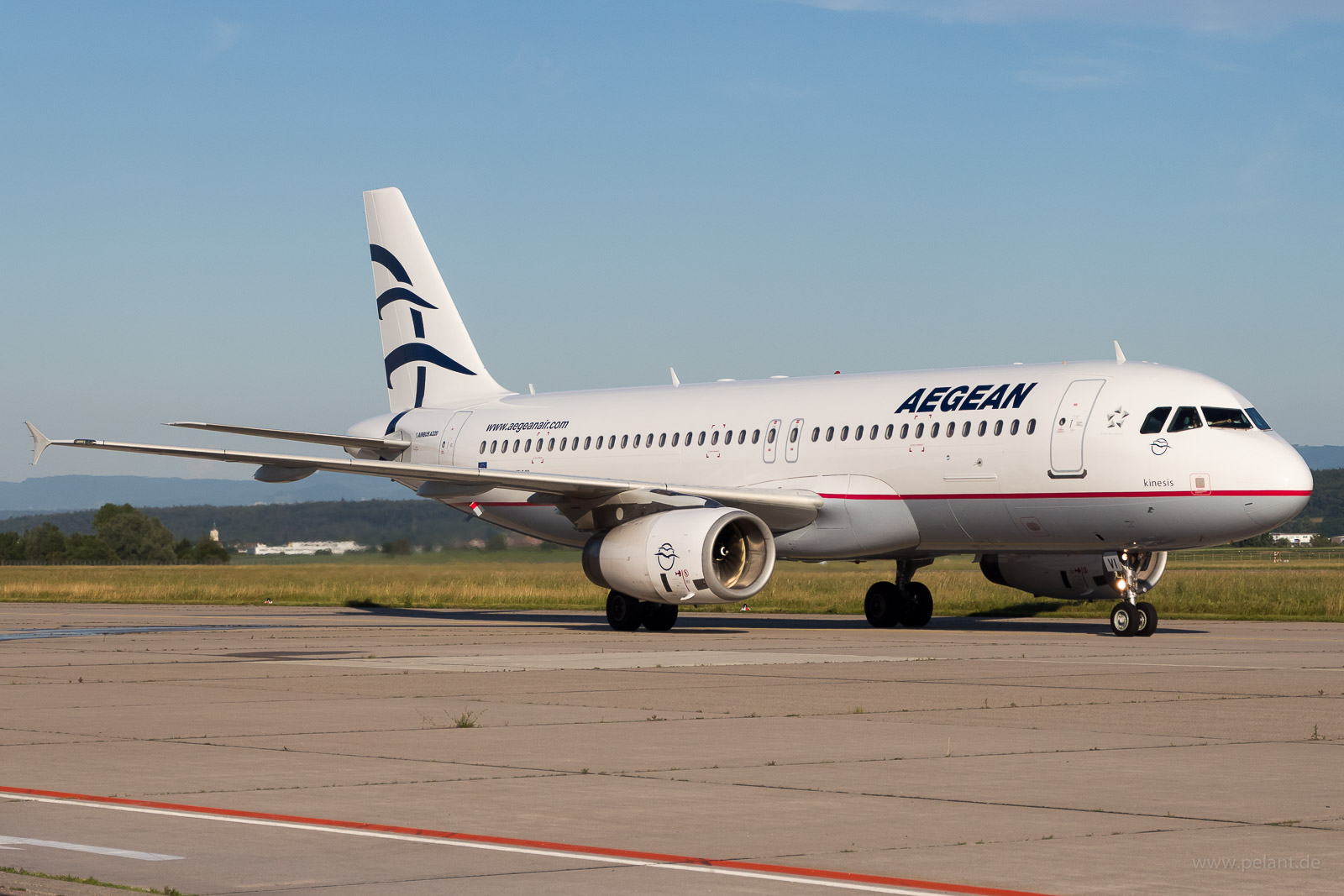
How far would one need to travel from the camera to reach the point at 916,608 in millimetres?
28203

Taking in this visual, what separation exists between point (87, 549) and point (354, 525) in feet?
166

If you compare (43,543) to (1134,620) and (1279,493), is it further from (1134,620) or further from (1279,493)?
(1279,493)

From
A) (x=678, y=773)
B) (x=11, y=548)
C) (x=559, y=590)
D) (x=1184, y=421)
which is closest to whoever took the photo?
(x=678, y=773)

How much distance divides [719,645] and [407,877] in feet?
51.1

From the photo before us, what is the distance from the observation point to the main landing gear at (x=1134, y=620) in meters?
23.8

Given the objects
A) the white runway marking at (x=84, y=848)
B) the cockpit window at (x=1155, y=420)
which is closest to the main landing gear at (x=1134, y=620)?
the cockpit window at (x=1155, y=420)

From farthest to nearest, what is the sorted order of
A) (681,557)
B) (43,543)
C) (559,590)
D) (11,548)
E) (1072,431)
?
1. (11,548)
2. (43,543)
3. (559,590)
4. (681,557)
5. (1072,431)

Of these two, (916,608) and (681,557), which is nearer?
(681,557)

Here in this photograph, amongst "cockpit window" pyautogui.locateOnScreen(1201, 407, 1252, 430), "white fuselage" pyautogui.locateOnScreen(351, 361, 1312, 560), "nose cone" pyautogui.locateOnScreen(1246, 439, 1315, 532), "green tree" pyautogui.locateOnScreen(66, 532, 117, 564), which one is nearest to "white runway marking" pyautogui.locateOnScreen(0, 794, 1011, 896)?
"white fuselage" pyautogui.locateOnScreen(351, 361, 1312, 560)

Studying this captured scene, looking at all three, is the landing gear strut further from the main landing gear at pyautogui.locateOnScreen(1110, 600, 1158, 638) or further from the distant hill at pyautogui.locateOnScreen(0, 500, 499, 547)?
the distant hill at pyautogui.locateOnScreen(0, 500, 499, 547)

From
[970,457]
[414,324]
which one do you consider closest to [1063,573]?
[970,457]

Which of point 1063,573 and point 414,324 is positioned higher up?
point 414,324

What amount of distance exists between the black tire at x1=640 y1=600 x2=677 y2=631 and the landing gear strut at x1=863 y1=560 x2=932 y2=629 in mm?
3738

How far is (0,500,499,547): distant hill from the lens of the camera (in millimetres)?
38594
